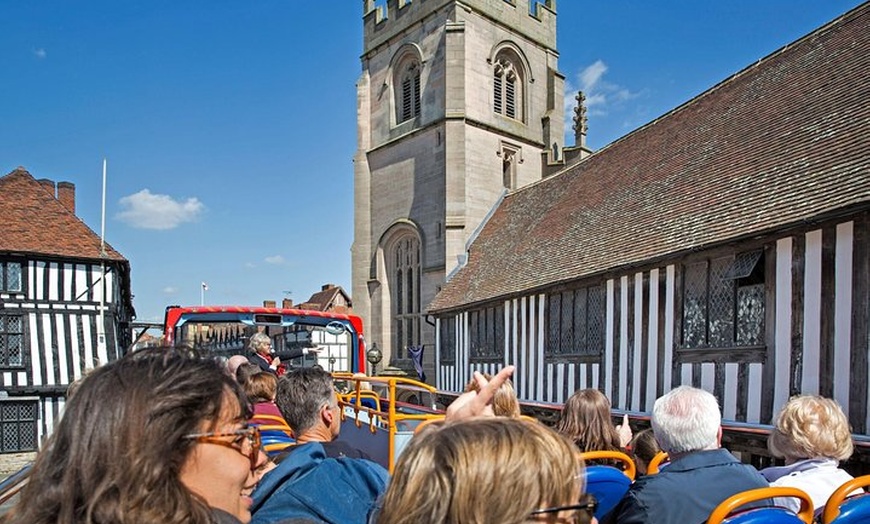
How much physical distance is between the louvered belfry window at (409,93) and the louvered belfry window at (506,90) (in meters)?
2.86

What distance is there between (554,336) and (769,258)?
5485 mm

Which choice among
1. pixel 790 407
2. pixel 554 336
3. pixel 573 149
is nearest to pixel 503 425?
pixel 790 407

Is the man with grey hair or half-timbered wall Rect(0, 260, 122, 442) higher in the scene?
the man with grey hair

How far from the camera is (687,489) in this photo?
8.77 feet

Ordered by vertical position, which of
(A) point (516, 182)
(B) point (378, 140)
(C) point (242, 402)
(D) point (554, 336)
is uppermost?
(B) point (378, 140)

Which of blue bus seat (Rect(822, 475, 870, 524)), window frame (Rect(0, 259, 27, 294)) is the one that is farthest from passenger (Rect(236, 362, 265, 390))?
window frame (Rect(0, 259, 27, 294))

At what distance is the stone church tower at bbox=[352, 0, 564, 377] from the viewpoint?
2267 cm

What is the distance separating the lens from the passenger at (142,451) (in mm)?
1349

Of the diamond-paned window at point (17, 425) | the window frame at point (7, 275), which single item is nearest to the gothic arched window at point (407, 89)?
the window frame at point (7, 275)

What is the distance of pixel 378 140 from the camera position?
85.0 ft

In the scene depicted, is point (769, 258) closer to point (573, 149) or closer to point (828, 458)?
point (828, 458)

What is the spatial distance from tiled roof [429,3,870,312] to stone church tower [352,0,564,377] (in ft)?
16.3

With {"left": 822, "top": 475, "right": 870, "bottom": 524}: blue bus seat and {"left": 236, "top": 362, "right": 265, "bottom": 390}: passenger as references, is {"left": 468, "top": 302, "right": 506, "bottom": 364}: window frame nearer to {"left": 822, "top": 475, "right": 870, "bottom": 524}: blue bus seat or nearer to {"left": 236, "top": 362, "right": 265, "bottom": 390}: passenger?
{"left": 236, "top": 362, "right": 265, "bottom": 390}: passenger

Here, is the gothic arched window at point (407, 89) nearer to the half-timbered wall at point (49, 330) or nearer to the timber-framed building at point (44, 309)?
the timber-framed building at point (44, 309)
